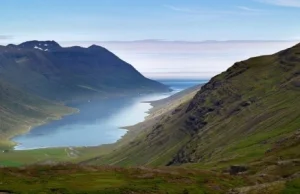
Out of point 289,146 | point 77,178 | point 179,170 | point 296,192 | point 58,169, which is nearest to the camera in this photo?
point 296,192

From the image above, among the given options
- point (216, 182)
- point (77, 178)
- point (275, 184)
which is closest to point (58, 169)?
point (77, 178)

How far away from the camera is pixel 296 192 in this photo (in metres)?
57.8

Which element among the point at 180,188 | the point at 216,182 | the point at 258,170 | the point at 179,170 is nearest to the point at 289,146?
the point at 258,170

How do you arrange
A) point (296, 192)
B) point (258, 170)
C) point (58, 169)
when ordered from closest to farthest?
point (296, 192) → point (58, 169) → point (258, 170)

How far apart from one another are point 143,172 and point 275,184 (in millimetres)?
28776

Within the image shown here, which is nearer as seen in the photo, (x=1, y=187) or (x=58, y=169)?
(x=1, y=187)

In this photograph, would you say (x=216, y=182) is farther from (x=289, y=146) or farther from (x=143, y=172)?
(x=289, y=146)

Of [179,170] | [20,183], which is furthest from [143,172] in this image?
[20,183]

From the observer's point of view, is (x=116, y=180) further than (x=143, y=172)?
No

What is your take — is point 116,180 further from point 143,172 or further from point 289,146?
point 289,146

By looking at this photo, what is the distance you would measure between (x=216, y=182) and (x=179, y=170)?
49.9ft

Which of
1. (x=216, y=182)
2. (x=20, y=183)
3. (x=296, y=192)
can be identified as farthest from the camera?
(x=216, y=182)

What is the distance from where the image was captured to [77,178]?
241 feet

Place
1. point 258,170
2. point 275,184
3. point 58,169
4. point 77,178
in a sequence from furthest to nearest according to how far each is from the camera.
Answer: point 258,170 < point 58,169 < point 77,178 < point 275,184
